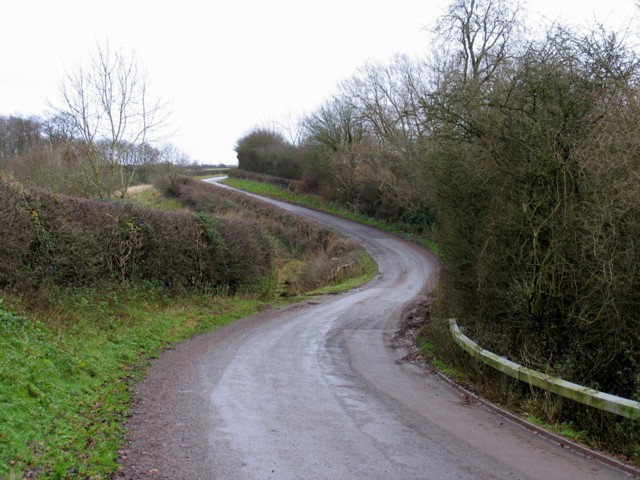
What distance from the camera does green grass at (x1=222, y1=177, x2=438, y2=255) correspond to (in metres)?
43.3

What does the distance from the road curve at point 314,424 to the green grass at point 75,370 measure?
0.36 metres

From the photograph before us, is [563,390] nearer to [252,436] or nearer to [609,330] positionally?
[609,330]

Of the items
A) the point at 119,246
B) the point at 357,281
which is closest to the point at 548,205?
the point at 119,246

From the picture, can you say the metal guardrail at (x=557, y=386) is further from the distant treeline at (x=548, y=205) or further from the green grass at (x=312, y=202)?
the green grass at (x=312, y=202)

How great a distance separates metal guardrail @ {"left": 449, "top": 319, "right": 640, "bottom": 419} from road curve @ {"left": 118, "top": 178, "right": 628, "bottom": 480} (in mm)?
737

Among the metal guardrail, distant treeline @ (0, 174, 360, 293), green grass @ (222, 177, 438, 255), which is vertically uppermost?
green grass @ (222, 177, 438, 255)

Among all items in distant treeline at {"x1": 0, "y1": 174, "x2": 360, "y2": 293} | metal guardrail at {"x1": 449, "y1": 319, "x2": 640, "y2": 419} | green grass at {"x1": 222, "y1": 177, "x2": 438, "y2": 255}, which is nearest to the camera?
metal guardrail at {"x1": 449, "y1": 319, "x2": 640, "y2": 419}

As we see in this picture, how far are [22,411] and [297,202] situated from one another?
52066mm

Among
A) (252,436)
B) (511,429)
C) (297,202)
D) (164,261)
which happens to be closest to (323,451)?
(252,436)

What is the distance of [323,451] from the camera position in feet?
19.3

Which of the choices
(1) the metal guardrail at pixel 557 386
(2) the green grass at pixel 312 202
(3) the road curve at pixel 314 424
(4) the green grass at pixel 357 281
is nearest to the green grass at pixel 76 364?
(3) the road curve at pixel 314 424

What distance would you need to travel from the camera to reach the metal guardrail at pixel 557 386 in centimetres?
627

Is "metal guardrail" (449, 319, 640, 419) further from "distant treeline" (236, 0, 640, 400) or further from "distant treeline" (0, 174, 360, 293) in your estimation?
"distant treeline" (0, 174, 360, 293)

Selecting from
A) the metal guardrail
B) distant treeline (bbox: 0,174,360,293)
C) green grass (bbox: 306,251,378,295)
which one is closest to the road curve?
the metal guardrail
